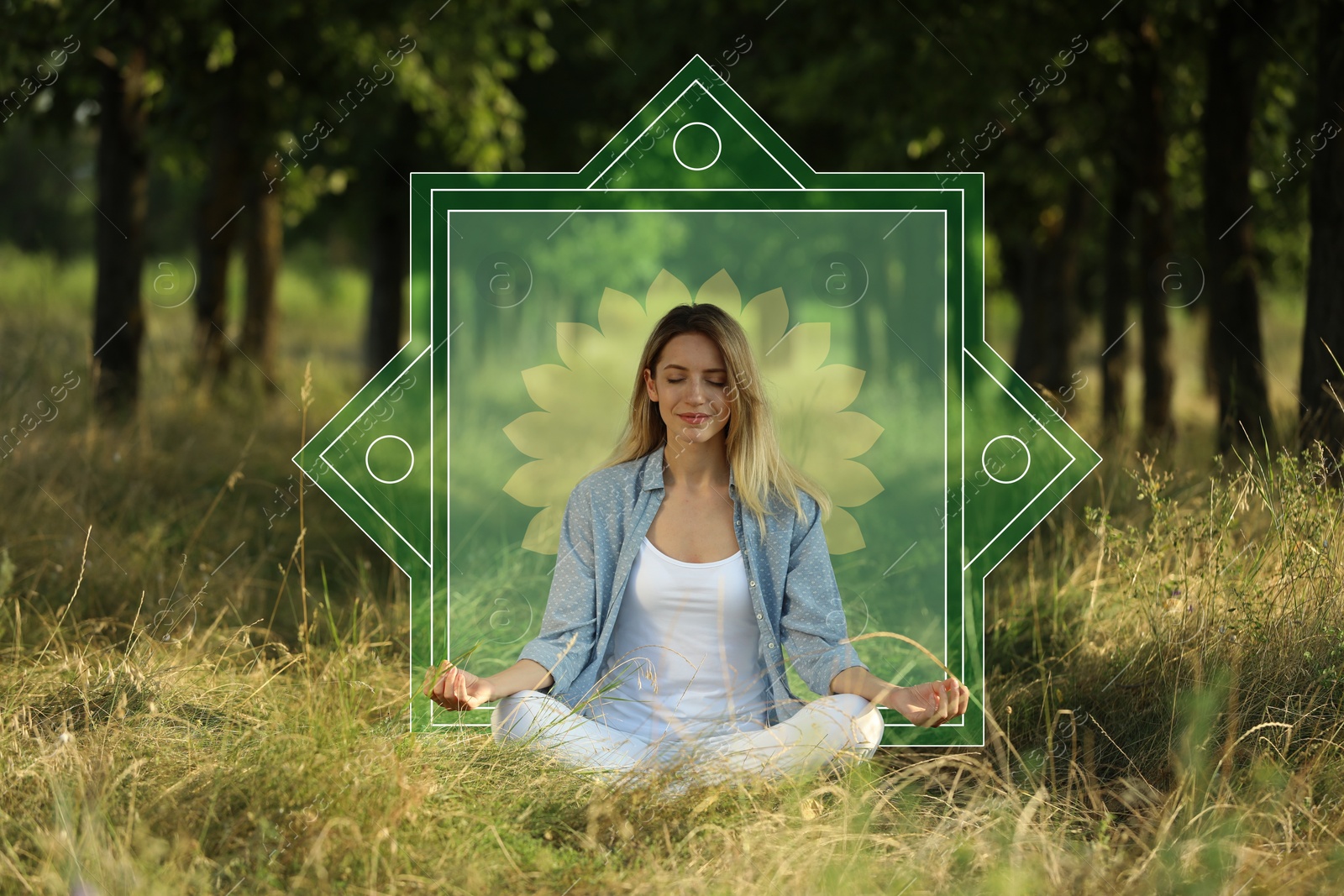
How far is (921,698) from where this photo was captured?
3.42 meters

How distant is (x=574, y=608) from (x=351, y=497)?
0.88 m

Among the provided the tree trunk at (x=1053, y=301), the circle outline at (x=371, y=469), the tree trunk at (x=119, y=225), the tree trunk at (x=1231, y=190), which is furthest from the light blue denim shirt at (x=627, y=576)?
the tree trunk at (x=1053, y=301)

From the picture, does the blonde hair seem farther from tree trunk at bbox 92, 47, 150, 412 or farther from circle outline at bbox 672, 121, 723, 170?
tree trunk at bbox 92, 47, 150, 412

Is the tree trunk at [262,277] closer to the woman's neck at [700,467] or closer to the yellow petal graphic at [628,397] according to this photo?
the yellow petal graphic at [628,397]

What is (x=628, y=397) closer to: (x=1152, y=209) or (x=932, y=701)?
(x=932, y=701)

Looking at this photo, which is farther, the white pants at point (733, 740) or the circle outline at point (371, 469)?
the circle outline at point (371, 469)

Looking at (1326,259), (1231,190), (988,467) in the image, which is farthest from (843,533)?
(1231,190)

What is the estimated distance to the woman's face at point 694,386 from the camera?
A: 3.75 m

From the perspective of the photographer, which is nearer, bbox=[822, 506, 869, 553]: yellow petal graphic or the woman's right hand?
the woman's right hand

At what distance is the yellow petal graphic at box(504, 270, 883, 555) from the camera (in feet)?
15.0

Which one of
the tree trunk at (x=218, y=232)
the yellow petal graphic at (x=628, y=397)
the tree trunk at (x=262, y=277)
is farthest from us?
the tree trunk at (x=262, y=277)

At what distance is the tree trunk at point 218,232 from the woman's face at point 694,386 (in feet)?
20.0

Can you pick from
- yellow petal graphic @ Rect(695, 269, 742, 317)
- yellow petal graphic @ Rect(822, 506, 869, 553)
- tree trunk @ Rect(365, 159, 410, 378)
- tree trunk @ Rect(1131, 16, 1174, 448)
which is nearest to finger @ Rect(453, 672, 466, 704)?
yellow petal graphic @ Rect(822, 506, 869, 553)

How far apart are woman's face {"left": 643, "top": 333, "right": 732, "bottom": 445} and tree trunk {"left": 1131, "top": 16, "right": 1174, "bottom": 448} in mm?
5797
